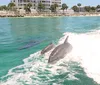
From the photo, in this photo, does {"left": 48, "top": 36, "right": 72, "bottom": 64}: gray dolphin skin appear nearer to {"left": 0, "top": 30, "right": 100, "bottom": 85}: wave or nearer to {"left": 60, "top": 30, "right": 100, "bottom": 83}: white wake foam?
{"left": 0, "top": 30, "right": 100, "bottom": 85}: wave

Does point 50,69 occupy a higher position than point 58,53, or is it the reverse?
point 58,53

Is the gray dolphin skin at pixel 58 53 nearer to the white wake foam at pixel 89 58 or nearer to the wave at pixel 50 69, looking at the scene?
the wave at pixel 50 69

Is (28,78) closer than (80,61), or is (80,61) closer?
(28,78)

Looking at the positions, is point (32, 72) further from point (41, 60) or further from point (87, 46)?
point (87, 46)

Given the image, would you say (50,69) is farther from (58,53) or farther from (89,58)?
(89,58)

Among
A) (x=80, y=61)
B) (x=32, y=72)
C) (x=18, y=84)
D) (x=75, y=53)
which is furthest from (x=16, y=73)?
(x=75, y=53)

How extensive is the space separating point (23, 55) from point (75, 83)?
28.5ft

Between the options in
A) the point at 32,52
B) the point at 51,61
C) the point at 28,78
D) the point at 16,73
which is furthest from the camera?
the point at 32,52

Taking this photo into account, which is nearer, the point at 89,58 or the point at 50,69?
the point at 50,69

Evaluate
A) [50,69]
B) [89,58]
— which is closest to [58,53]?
[89,58]

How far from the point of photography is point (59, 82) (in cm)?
1321

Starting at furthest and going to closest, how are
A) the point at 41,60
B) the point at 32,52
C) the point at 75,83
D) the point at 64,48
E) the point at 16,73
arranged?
1. the point at 32,52
2. the point at 64,48
3. the point at 41,60
4. the point at 16,73
5. the point at 75,83

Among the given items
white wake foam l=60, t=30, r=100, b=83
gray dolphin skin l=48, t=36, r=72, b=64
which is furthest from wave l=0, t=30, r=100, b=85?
gray dolphin skin l=48, t=36, r=72, b=64

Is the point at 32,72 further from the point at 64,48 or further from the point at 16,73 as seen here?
the point at 64,48
